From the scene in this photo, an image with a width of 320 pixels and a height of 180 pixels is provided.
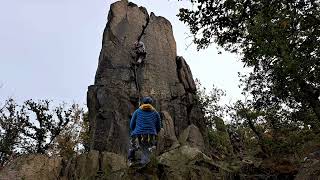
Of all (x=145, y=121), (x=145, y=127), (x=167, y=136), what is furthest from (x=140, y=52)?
(x=145, y=127)

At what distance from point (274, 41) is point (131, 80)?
12.6 meters

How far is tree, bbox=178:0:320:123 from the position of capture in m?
9.62

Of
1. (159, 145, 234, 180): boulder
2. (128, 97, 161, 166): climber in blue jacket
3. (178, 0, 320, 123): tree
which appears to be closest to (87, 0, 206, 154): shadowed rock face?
(178, 0, 320, 123): tree

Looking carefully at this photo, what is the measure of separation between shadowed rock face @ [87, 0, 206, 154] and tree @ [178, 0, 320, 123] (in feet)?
22.0

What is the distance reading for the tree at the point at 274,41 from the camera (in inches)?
379

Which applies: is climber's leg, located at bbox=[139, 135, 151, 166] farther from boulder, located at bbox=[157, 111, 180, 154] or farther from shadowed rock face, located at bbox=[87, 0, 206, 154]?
shadowed rock face, located at bbox=[87, 0, 206, 154]

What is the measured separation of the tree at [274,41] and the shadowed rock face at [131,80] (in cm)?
670

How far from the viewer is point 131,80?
28.7 meters

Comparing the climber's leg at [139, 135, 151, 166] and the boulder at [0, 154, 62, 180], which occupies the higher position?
the boulder at [0, 154, 62, 180]

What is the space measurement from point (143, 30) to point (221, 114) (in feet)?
34.0

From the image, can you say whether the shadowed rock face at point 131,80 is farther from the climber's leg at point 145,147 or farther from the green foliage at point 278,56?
the climber's leg at point 145,147

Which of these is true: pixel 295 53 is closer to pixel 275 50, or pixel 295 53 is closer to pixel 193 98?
pixel 275 50

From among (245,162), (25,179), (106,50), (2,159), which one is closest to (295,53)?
(245,162)

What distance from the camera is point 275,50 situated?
18.8 metres
